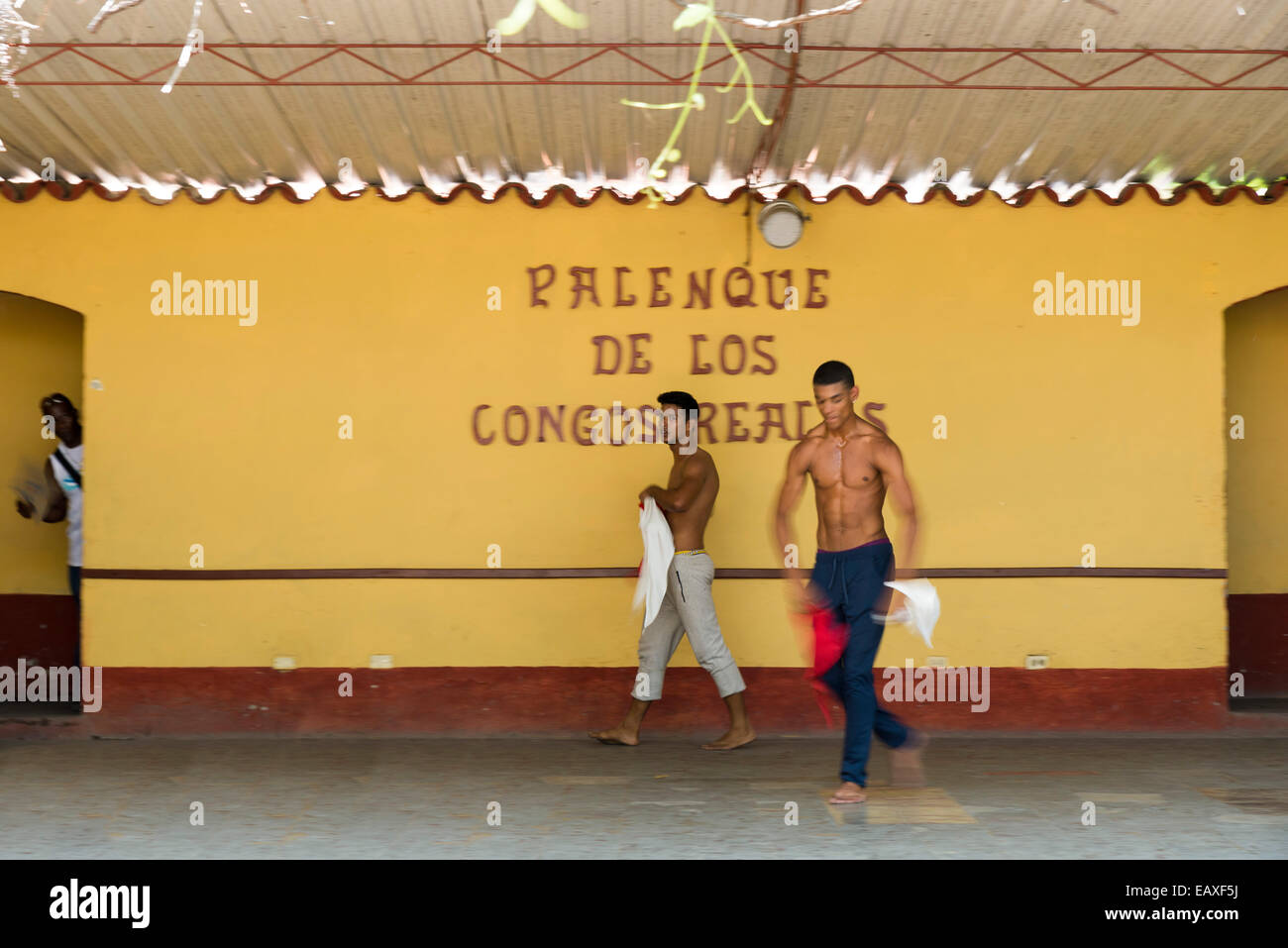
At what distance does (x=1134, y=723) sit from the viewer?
26.3 feet

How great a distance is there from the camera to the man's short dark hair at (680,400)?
24.2ft

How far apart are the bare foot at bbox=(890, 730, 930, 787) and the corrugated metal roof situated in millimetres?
3375

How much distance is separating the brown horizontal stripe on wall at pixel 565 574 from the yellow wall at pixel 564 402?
0.05 meters

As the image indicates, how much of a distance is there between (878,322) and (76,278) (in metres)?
5.02

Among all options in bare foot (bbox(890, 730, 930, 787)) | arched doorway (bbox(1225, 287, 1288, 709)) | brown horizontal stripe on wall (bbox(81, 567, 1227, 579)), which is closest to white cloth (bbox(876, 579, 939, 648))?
bare foot (bbox(890, 730, 930, 787))

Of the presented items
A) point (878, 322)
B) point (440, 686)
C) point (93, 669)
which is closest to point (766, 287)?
point (878, 322)

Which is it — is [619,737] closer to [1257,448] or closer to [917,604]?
[917,604]

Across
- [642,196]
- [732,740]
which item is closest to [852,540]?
[732,740]

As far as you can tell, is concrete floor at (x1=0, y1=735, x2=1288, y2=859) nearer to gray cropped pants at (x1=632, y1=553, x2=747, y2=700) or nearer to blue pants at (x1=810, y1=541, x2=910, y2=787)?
blue pants at (x1=810, y1=541, x2=910, y2=787)

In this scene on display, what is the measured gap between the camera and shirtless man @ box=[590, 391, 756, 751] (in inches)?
292

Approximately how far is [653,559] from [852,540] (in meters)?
1.58

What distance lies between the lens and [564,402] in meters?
8.09

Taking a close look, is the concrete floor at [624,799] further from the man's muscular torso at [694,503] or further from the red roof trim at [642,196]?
the red roof trim at [642,196]

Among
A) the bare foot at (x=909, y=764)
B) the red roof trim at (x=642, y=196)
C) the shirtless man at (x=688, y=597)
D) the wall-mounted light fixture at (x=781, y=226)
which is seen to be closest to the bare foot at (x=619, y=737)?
the shirtless man at (x=688, y=597)
